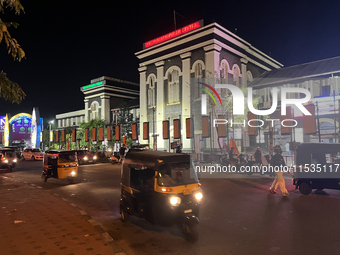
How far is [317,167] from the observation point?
10719 mm

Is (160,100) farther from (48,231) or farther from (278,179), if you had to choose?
(48,231)

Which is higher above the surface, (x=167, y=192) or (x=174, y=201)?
(x=167, y=192)

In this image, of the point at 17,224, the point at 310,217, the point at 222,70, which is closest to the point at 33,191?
the point at 17,224

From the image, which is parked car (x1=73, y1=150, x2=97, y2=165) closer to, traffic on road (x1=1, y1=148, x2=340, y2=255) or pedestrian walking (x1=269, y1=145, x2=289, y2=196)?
traffic on road (x1=1, y1=148, x2=340, y2=255)

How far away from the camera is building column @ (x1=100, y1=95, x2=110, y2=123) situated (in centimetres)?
5984

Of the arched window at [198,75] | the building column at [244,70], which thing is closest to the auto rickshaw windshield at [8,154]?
the arched window at [198,75]

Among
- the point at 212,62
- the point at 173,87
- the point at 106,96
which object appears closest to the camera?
the point at 212,62

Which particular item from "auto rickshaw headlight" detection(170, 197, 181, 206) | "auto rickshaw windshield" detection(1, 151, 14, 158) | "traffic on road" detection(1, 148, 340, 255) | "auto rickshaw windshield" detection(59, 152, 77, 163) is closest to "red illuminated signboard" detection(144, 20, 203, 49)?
"auto rickshaw windshield" detection(1, 151, 14, 158)

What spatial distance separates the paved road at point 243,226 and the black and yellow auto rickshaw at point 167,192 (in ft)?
Result: 1.51

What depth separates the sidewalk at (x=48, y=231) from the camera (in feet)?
16.7

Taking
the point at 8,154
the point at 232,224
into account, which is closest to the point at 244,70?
the point at 8,154

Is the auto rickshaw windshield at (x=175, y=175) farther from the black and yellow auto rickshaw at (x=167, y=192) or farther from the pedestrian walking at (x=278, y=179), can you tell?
→ the pedestrian walking at (x=278, y=179)

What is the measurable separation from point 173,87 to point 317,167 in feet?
101

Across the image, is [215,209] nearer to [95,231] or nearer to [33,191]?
[95,231]
